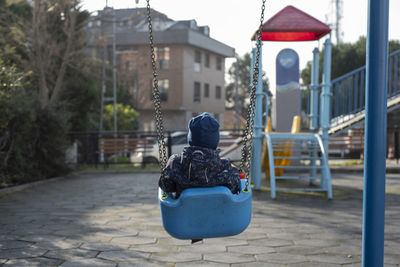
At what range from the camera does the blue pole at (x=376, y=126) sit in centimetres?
270

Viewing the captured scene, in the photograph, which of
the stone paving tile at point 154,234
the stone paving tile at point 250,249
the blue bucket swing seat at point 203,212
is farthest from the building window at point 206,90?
the blue bucket swing seat at point 203,212

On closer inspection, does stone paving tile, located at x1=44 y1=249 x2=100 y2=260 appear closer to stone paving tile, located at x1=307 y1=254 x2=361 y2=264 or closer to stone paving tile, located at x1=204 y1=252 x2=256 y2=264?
stone paving tile, located at x1=204 y1=252 x2=256 y2=264

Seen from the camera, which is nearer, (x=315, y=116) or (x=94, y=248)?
(x=94, y=248)

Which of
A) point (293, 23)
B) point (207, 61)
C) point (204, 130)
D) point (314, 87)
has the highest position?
point (207, 61)

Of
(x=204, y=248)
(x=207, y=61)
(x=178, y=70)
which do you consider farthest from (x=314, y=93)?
(x=207, y=61)

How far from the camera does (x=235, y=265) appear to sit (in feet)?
12.1

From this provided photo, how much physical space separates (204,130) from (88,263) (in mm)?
1638

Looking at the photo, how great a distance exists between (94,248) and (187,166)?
171 cm

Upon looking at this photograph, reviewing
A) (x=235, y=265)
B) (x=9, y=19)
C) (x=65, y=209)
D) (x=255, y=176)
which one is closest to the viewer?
(x=235, y=265)

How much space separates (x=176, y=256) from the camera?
396 cm

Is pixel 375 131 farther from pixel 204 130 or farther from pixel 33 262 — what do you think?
pixel 33 262

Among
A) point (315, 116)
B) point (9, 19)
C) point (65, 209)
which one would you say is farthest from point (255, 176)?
point (9, 19)

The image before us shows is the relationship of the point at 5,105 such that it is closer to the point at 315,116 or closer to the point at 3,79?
the point at 3,79

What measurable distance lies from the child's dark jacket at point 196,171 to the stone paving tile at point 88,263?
3.47ft
